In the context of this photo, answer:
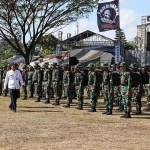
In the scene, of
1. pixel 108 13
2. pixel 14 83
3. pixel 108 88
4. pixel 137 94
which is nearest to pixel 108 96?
pixel 108 88

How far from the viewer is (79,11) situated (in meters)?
28.2

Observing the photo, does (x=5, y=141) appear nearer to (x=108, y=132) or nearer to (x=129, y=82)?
(x=108, y=132)

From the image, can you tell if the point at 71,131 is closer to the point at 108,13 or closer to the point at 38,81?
the point at 38,81

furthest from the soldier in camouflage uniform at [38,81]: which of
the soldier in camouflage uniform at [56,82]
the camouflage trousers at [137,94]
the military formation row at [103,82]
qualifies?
the camouflage trousers at [137,94]

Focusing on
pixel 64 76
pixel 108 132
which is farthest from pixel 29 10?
pixel 108 132

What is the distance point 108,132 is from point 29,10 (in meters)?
18.7

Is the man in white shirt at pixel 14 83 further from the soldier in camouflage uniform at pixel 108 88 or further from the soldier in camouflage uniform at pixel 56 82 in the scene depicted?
the soldier in camouflage uniform at pixel 108 88

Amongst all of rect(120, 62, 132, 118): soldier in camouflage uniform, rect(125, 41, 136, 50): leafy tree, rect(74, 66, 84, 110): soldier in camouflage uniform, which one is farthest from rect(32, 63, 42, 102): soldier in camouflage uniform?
rect(125, 41, 136, 50): leafy tree

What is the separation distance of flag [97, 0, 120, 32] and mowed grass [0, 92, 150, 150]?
40.2ft

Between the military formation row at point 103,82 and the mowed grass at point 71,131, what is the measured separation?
616mm

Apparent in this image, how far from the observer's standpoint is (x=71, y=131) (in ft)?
31.3

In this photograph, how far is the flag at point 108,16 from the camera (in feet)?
80.8

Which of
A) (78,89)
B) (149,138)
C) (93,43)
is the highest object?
(93,43)

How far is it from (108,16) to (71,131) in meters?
16.9
